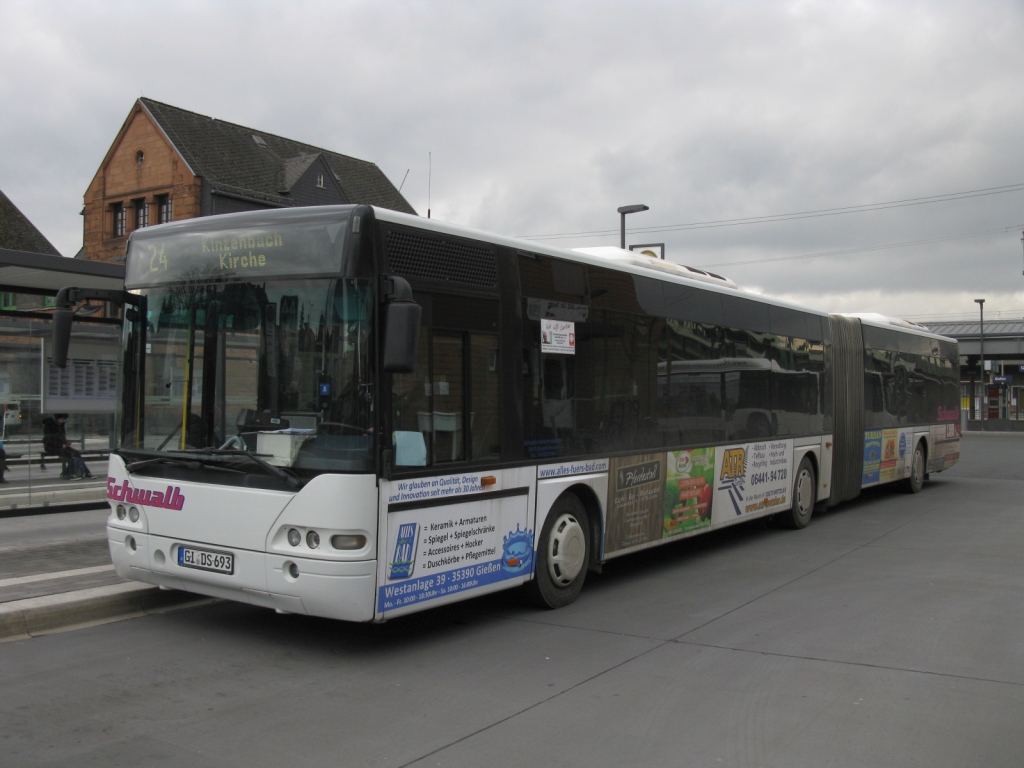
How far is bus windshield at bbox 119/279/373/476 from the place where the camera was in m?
6.05

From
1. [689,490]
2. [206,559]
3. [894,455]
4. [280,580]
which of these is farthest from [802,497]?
[206,559]

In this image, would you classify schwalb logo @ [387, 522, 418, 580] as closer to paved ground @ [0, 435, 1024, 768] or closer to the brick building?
paved ground @ [0, 435, 1024, 768]

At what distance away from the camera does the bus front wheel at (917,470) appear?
1838 centimetres

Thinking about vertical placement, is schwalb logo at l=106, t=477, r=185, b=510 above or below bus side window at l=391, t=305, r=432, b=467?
below

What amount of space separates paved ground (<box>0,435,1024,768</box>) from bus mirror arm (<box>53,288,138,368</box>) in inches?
79.6

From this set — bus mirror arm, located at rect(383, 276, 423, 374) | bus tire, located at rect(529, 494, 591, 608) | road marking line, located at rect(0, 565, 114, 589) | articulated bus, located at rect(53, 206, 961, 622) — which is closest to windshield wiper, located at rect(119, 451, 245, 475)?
articulated bus, located at rect(53, 206, 961, 622)

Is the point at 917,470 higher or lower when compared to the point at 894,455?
lower

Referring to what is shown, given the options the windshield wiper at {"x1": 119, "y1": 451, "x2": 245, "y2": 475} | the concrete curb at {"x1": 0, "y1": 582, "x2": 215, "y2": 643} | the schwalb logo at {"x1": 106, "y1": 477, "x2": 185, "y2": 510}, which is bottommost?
the concrete curb at {"x1": 0, "y1": 582, "x2": 215, "y2": 643}

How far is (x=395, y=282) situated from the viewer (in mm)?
5973

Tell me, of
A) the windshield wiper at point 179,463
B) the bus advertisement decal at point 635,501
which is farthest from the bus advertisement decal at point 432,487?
the bus advertisement decal at point 635,501

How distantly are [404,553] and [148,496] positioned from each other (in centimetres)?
201

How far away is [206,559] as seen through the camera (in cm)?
648

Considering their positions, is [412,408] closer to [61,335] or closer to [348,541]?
[348,541]

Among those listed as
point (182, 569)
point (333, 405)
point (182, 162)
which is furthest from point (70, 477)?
point (182, 162)
